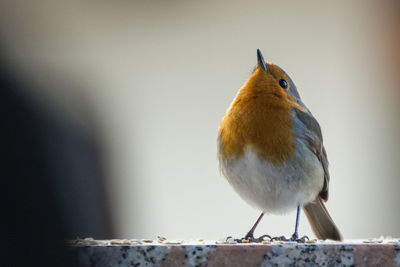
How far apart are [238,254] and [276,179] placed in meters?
1.34

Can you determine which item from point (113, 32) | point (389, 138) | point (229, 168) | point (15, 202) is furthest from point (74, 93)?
point (389, 138)

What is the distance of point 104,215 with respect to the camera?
4023 mm

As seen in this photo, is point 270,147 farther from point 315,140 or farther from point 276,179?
point 315,140

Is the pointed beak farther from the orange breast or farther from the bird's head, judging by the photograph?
the orange breast

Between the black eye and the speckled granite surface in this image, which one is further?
the black eye

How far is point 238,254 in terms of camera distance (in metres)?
1.43

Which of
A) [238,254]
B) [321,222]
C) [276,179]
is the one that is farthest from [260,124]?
[238,254]

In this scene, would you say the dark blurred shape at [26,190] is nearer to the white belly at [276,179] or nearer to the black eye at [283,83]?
the white belly at [276,179]

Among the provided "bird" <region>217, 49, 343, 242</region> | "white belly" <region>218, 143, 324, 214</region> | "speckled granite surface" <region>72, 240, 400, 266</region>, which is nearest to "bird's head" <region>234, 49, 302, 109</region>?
"bird" <region>217, 49, 343, 242</region>

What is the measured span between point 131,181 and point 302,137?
204 cm

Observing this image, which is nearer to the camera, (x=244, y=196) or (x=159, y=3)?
(x=244, y=196)

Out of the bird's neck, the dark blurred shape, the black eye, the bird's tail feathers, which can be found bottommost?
the bird's tail feathers

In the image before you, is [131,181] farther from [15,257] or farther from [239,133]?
[15,257]

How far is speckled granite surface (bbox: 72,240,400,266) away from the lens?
4.62 feet
